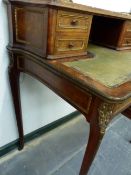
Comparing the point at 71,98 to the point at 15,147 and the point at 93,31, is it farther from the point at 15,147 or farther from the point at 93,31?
the point at 15,147

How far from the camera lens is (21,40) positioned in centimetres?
88

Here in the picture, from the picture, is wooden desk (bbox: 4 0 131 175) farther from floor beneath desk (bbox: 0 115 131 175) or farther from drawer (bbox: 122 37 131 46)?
floor beneath desk (bbox: 0 115 131 175)

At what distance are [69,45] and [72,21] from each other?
0.11 meters

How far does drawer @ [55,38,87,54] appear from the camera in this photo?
79cm

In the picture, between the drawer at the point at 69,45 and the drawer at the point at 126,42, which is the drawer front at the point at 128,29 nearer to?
the drawer at the point at 126,42

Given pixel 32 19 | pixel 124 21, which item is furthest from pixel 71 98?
pixel 124 21

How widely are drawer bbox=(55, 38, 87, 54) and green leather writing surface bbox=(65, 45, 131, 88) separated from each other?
67 millimetres

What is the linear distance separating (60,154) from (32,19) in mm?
1018

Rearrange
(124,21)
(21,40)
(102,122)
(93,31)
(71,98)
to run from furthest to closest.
→ (93,31) < (124,21) < (21,40) < (71,98) < (102,122)

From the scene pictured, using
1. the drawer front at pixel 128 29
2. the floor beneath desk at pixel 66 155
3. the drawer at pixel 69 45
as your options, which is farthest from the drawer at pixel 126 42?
the floor beneath desk at pixel 66 155

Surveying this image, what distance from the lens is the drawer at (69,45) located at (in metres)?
0.79

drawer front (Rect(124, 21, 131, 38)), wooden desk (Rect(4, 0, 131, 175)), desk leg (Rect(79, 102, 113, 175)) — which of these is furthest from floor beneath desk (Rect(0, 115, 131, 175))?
drawer front (Rect(124, 21, 131, 38))

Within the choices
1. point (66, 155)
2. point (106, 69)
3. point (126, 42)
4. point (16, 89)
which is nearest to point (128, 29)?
point (126, 42)

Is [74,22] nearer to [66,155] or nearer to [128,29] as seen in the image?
[128,29]
